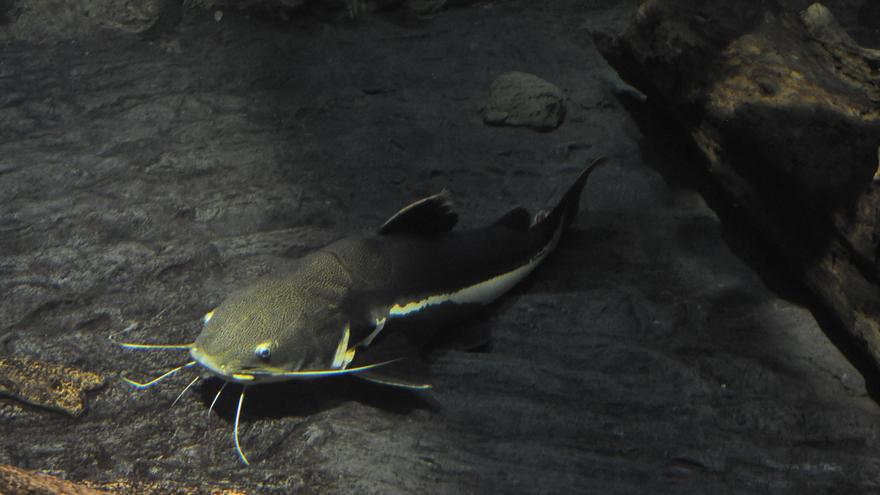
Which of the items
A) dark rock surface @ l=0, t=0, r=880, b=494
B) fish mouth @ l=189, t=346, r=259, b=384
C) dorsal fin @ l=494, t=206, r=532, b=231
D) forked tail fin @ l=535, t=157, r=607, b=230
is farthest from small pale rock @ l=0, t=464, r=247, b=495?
forked tail fin @ l=535, t=157, r=607, b=230

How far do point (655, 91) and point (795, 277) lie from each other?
61.5 inches

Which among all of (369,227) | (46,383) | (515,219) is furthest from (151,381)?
(515,219)

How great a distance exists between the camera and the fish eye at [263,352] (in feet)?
8.61

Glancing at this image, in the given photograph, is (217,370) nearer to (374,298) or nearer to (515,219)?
(374,298)

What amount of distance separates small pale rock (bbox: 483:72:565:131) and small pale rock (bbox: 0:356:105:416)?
331 centimetres

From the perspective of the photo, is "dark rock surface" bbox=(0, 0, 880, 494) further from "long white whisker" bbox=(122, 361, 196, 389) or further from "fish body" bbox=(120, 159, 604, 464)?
"fish body" bbox=(120, 159, 604, 464)

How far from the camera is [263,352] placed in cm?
263

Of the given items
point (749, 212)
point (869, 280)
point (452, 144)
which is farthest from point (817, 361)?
point (452, 144)

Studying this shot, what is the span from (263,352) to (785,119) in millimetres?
2934

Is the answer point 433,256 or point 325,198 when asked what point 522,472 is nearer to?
point 433,256

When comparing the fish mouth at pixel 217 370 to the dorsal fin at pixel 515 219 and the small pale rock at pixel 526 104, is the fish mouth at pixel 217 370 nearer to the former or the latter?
the dorsal fin at pixel 515 219

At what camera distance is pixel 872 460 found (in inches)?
111

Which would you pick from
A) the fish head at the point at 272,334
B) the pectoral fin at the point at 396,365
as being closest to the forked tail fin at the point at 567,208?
the pectoral fin at the point at 396,365

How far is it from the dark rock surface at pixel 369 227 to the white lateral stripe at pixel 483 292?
0.10 meters
